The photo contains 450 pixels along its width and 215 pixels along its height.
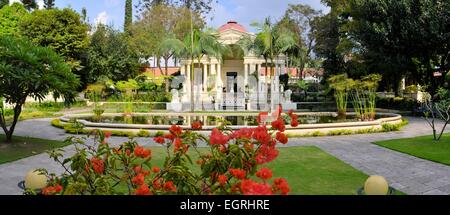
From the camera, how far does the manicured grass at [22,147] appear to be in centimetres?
1057

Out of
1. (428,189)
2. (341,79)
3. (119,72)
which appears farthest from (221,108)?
(428,189)

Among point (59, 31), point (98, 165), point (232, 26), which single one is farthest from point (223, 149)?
point (59, 31)

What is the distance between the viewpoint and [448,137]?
13367 millimetres

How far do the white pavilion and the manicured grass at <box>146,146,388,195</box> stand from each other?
1333 cm

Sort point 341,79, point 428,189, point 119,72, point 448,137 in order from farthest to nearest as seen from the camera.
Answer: point 119,72, point 341,79, point 448,137, point 428,189

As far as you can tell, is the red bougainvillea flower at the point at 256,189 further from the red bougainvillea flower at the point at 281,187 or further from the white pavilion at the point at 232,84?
the white pavilion at the point at 232,84

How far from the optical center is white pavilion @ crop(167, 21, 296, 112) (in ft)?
88.0

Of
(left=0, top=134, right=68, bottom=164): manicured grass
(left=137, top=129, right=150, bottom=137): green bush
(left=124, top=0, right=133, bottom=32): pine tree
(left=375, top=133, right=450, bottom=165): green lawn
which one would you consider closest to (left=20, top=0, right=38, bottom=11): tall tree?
(left=124, top=0, right=133, bottom=32): pine tree

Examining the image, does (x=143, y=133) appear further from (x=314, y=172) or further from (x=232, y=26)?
(x=232, y=26)

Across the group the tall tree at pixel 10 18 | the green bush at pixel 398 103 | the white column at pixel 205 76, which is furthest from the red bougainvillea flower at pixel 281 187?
the tall tree at pixel 10 18

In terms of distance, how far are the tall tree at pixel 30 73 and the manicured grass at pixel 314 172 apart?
Answer: 3.42m

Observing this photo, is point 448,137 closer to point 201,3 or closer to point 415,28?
point 415,28

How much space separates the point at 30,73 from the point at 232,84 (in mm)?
26047
